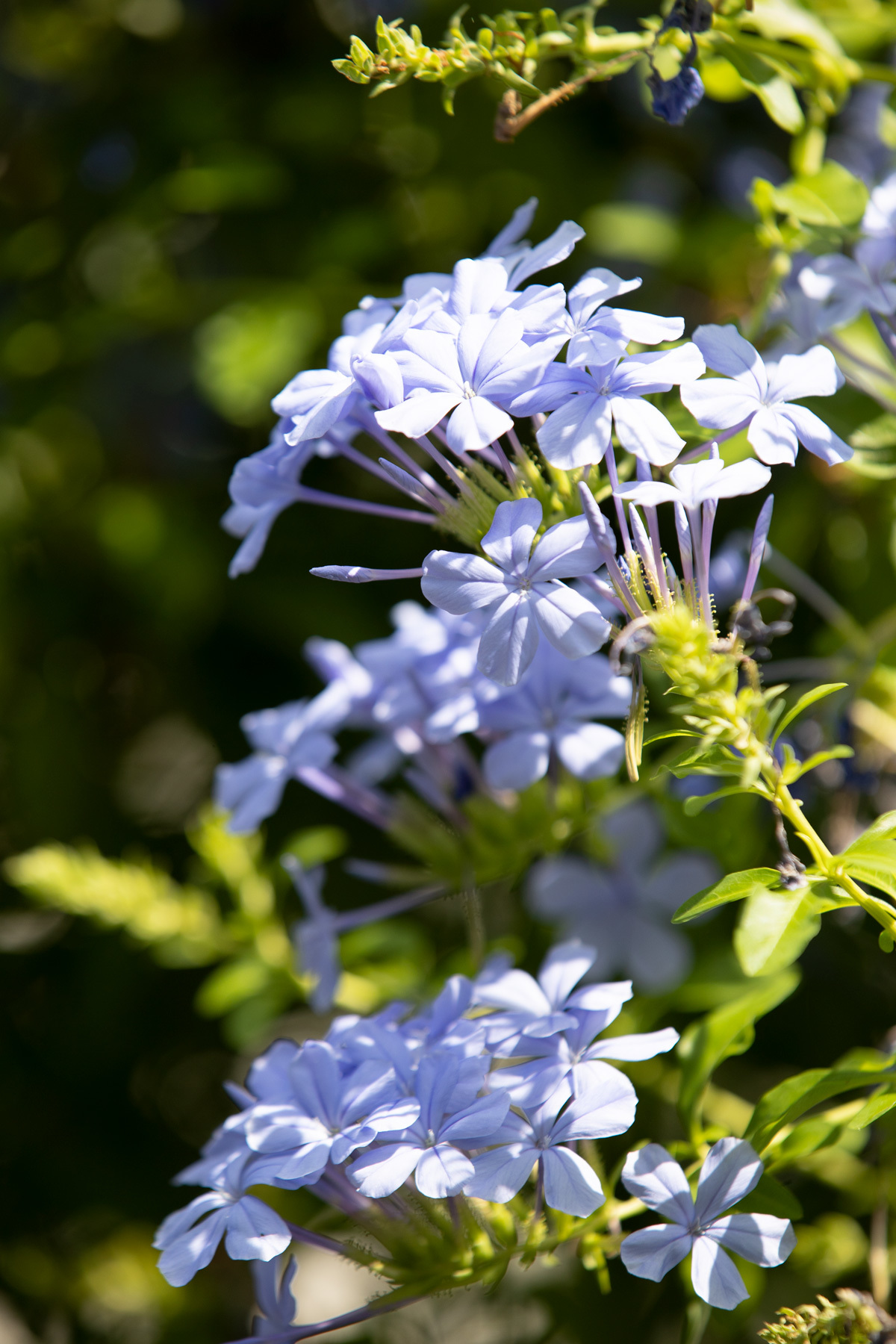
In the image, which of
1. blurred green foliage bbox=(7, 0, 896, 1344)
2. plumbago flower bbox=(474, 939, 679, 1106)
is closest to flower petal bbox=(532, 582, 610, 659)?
plumbago flower bbox=(474, 939, 679, 1106)

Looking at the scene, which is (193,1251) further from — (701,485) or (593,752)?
(701,485)

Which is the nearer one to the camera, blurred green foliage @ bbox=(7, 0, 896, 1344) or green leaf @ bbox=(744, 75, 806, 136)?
green leaf @ bbox=(744, 75, 806, 136)

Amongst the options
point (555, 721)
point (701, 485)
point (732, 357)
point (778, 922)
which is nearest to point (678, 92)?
point (732, 357)

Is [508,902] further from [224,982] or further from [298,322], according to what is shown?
[298,322]

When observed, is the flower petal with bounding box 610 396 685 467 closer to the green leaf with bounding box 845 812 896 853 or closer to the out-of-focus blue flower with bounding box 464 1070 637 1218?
the green leaf with bounding box 845 812 896 853

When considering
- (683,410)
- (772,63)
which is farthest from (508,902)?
(772,63)

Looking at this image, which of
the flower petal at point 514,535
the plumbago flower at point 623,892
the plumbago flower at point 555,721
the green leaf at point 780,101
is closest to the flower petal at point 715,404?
the flower petal at point 514,535
